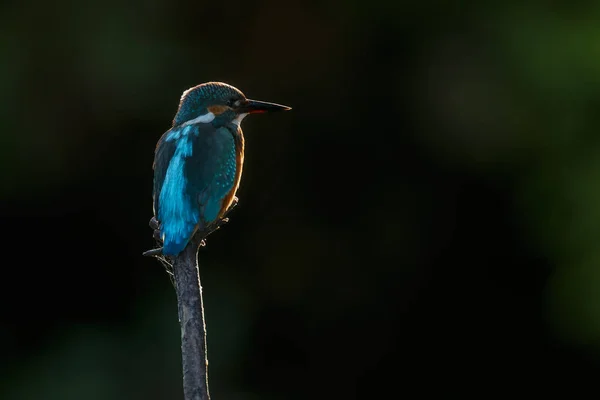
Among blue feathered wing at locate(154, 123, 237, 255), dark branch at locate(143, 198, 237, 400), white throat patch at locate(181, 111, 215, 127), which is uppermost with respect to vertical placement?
white throat patch at locate(181, 111, 215, 127)

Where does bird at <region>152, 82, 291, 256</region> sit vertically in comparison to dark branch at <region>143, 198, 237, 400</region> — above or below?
above

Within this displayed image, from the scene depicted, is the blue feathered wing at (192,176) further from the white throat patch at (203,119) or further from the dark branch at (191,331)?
the dark branch at (191,331)

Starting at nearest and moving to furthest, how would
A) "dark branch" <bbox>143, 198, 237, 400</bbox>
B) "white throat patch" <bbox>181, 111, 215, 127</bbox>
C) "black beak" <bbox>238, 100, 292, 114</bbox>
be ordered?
"dark branch" <bbox>143, 198, 237, 400</bbox> → "white throat patch" <bbox>181, 111, 215, 127</bbox> → "black beak" <bbox>238, 100, 292, 114</bbox>

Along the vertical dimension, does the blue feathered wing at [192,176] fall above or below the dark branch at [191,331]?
above

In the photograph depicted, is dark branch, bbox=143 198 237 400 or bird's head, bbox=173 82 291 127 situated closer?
dark branch, bbox=143 198 237 400

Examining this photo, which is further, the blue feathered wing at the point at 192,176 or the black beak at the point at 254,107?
the black beak at the point at 254,107

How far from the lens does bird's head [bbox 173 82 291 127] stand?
4.00 meters

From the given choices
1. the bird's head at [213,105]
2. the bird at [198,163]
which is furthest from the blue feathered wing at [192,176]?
the bird's head at [213,105]

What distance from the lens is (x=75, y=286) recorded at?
5.82 metres

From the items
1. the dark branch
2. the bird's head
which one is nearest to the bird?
the bird's head

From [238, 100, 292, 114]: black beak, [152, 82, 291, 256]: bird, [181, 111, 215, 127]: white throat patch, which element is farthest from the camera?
[238, 100, 292, 114]: black beak

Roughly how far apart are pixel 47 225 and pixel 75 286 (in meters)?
0.39

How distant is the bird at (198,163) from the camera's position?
3.31 metres

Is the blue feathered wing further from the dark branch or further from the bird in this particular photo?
the dark branch
